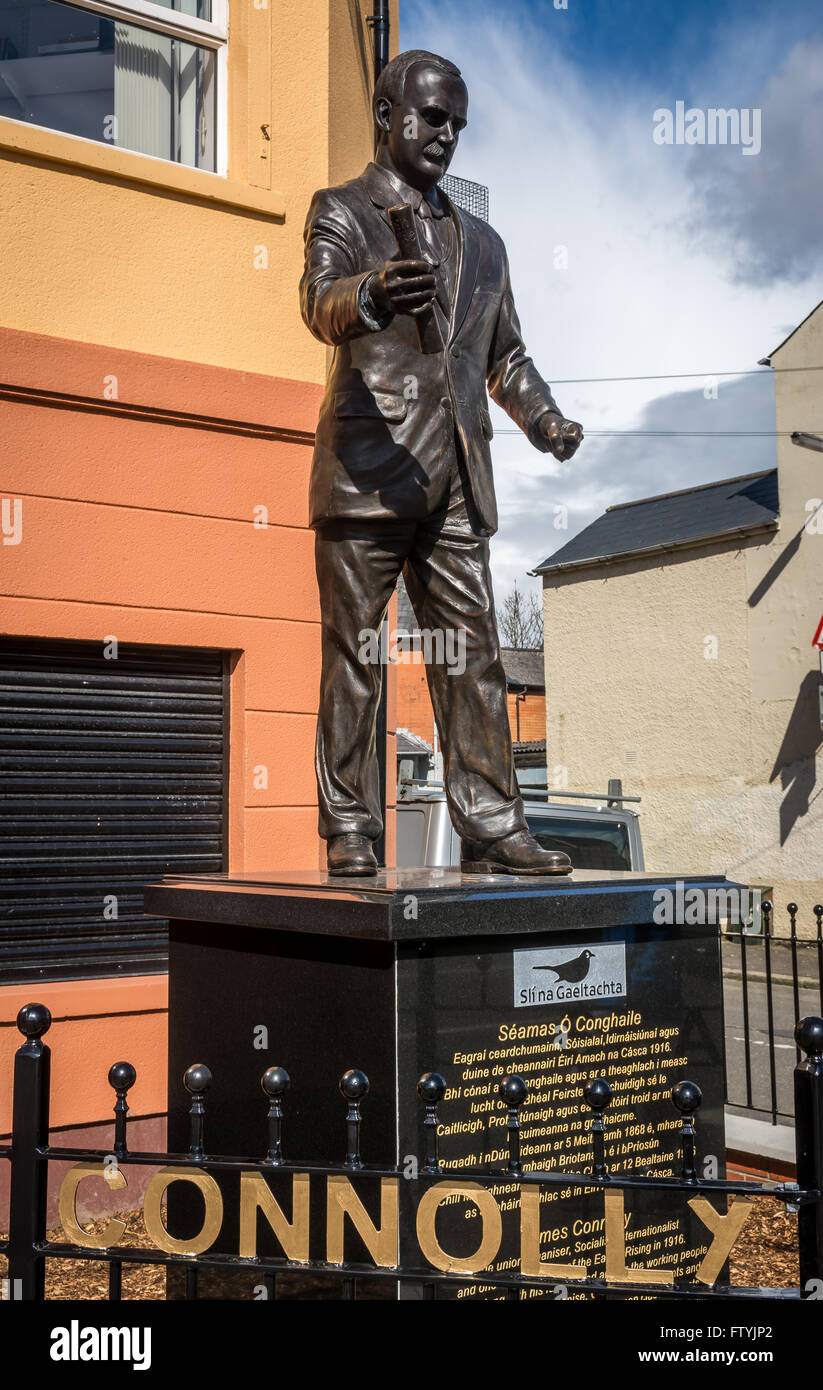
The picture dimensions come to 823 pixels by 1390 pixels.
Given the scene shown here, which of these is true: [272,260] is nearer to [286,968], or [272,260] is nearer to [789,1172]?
[286,968]

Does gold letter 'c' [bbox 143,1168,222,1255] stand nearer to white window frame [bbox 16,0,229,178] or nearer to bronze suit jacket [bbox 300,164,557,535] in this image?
bronze suit jacket [bbox 300,164,557,535]

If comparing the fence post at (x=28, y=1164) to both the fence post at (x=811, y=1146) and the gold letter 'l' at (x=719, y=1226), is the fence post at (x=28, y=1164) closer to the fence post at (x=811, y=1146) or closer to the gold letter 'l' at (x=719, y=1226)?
the gold letter 'l' at (x=719, y=1226)

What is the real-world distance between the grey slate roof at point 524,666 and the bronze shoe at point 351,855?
28211 mm

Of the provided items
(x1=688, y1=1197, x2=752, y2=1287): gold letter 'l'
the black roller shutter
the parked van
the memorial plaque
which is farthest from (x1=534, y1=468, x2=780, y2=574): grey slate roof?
(x1=688, y1=1197, x2=752, y2=1287): gold letter 'l'

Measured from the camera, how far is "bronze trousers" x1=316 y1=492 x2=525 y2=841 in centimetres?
423

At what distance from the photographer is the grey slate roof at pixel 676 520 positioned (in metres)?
17.7

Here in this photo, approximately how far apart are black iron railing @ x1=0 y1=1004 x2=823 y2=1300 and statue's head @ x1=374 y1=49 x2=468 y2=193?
2.98 metres

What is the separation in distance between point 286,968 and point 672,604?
15.5m

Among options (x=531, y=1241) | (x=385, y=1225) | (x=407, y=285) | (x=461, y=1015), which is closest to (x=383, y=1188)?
(x=385, y=1225)

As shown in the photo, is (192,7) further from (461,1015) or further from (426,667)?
(461,1015)

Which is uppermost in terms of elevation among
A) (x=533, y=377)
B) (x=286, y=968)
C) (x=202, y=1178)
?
(x=533, y=377)

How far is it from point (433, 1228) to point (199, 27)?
5.76m

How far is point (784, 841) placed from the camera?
54.0ft
